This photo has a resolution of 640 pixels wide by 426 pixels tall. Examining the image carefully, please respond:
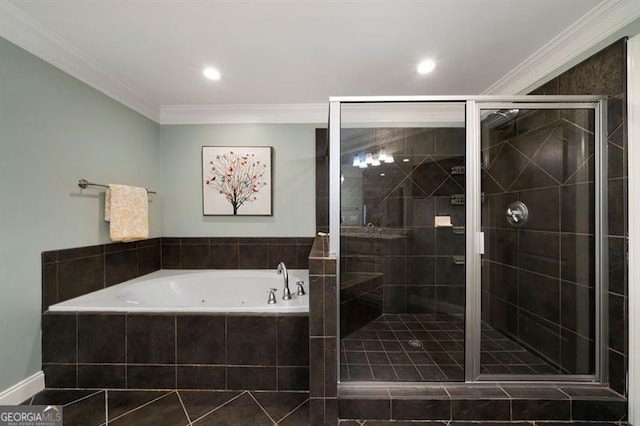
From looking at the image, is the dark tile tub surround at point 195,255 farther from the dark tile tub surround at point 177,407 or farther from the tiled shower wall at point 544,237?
the tiled shower wall at point 544,237

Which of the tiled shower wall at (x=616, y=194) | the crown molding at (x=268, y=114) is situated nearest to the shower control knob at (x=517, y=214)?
the tiled shower wall at (x=616, y=194)

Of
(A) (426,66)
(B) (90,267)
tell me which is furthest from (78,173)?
(A) (426,66)

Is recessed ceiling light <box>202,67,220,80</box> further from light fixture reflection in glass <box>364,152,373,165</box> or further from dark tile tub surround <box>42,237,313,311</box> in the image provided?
dark tile tub surround <box>42,237,313,311</box>

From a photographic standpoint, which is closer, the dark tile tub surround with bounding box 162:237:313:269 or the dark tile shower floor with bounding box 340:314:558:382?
the dark tile shower floor with bounding box 340:314:558:382

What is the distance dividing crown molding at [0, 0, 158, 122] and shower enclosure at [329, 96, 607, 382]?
186 centimetres

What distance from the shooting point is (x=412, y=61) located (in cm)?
187

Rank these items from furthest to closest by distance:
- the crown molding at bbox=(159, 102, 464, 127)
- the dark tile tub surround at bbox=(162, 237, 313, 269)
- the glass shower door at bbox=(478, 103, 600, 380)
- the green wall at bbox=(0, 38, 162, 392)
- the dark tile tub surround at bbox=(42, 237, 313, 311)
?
the dark tile tub surround at bbox=(162, 237, 313, 269), the crown molding at bbox=(159, 102, 464, 127), the dark tile tub surround at bbox=(42, 237, 313, 311), the glass shower door at bbox=(478, 103, 600, 380), the green wall at bbox=(0, 38, 162, 392)

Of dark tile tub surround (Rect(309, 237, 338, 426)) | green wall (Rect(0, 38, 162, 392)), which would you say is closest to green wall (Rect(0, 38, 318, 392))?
green wall (Rect(0, 38, 162, 392))

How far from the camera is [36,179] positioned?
5.24 feet

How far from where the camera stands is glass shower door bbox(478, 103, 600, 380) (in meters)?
1.57

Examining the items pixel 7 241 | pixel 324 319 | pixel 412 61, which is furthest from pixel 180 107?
pixel 324 319

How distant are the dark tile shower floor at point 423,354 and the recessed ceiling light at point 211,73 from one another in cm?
222

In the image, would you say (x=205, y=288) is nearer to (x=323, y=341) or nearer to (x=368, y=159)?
(x=323, y=341)

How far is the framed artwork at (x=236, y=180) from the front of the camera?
9.01ft
